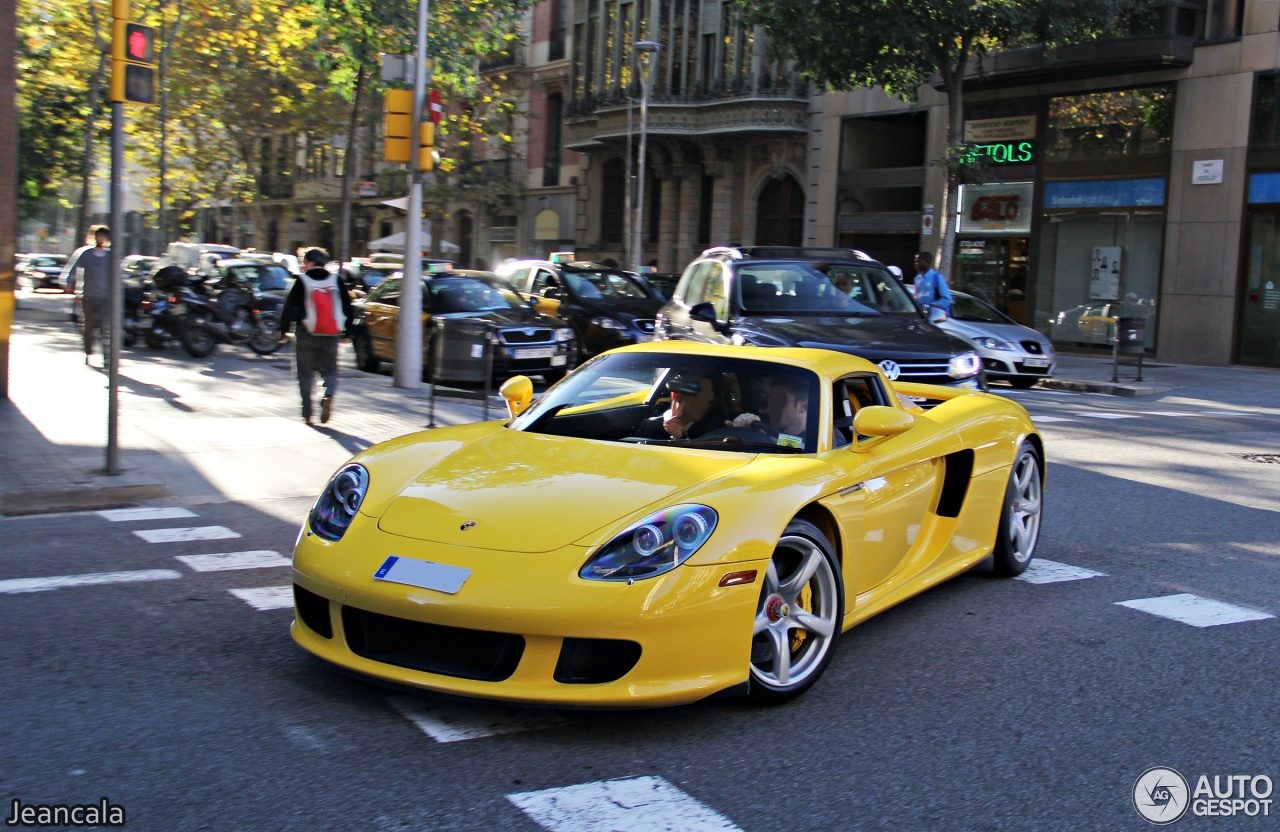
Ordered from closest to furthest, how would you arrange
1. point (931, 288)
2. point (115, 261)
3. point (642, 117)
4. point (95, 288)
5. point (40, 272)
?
point (115, 261), point (95, 288), point (931, 288), point (642, 117), point (40, 272)

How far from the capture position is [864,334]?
1135 centimetres

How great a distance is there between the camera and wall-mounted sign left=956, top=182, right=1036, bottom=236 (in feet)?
95.3

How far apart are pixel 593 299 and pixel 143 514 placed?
12.4 meters

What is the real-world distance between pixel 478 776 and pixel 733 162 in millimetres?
35749

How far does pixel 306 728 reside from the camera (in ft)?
14.0

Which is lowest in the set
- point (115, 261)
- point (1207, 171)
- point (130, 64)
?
point (115, 261)

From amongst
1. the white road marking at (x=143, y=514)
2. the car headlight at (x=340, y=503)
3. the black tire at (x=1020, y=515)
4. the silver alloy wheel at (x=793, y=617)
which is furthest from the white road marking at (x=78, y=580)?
the black tire at (x=1020, y=515)

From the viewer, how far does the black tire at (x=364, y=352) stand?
19.5 meters

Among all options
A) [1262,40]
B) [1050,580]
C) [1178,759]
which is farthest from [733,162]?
[1178,759]

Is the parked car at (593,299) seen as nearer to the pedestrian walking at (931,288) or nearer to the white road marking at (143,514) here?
the pedestrian walking at (931,288)

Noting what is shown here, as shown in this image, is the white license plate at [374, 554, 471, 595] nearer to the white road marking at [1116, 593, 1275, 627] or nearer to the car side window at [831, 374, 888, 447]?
the car side window at [831, 374, 888, 447]

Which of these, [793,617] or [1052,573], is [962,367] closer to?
[1052,573]

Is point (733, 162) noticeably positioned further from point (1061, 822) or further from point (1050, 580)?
point (1061, 822)

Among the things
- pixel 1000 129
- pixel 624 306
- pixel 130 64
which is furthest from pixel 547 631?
pixel 1000 129
